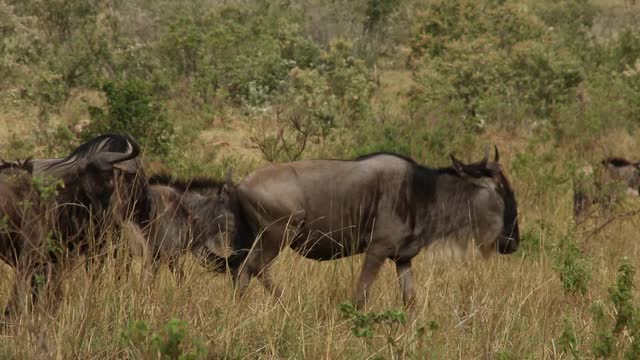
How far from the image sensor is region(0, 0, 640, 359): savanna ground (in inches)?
134

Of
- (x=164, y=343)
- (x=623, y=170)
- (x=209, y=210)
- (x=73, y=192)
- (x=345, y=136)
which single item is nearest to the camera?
(x=164, y=343)

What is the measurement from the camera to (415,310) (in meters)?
4.09

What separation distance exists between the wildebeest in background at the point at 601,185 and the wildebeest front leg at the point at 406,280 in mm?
2890

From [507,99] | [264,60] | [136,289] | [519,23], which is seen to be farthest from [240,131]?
[136,289]

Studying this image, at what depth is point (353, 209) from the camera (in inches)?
213

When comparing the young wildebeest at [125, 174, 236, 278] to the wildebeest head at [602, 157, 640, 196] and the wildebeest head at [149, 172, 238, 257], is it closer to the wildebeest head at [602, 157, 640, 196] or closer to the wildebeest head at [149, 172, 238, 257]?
the wildebeest head at [149, 172, 238, 257]

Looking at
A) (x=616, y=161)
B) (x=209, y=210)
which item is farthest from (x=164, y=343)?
(x=616, y=161)

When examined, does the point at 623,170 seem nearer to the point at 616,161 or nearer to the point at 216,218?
the point at 616,161

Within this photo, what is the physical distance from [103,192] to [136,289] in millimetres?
801

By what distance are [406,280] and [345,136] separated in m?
7.42

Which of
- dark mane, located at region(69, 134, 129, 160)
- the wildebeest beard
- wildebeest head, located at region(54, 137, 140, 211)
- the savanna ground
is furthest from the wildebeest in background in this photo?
wildebeest head, located at region(54, 137, 140, 211)

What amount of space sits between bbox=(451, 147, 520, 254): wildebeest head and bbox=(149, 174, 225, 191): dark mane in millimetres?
1464

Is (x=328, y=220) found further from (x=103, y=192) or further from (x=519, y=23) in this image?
(x=519, y=23)

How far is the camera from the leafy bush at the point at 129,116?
9.12 m
